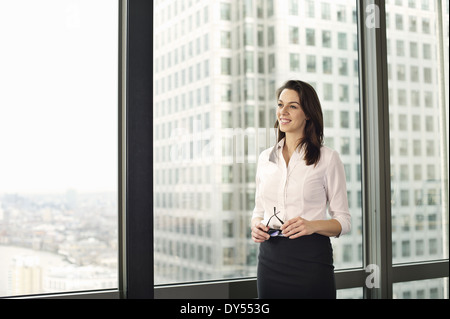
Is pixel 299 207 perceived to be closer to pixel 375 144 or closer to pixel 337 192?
pixel 337 192

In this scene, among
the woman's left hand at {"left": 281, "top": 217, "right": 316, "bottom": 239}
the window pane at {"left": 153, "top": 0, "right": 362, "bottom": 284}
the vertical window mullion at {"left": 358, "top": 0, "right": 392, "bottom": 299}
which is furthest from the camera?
the vertical window mullion at {"left": 358, "top": 0, "right": 392, "bottom": 299}

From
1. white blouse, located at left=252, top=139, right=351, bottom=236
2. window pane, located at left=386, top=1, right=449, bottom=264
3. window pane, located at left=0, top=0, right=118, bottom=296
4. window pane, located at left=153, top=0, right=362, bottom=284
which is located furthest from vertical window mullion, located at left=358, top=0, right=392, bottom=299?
window pane, located at left=0, top=0, right=118, bottom=296

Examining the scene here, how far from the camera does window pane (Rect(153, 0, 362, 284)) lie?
80.6 inches

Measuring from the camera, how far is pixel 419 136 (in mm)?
2578

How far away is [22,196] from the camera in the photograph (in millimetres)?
1849

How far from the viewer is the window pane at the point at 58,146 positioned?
1.84 metres

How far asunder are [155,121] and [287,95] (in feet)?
2.07

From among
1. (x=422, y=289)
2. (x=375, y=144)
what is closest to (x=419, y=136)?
(x=375, y=144)

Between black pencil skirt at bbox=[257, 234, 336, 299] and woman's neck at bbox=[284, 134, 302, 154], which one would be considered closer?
black pencil skirt at bbox=[257, 234, 336, 299]

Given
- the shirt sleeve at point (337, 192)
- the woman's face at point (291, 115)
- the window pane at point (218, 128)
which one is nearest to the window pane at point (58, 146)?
the window pane at point (218, 128)

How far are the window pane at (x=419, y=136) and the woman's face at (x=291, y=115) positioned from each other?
977 mm

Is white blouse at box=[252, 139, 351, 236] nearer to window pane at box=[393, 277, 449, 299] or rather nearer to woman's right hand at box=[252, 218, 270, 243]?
woman's right hand at box=[252, 218, 270, 243]

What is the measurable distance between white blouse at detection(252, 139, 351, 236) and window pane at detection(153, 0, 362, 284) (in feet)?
1.37
